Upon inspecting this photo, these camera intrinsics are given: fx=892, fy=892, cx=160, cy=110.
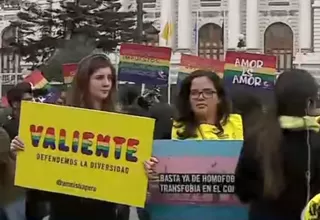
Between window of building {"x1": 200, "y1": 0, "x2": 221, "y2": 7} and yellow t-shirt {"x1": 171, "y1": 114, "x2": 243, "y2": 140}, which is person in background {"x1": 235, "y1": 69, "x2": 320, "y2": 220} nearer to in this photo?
yellow t-shirt {"x1": 171, "y1": 114, "x2": 243, "y2": 140}

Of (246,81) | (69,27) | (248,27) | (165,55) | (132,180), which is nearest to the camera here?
(132,180)

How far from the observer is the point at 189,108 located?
4363 millimetres

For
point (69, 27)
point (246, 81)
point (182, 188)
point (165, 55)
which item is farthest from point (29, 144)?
point (69, 27)

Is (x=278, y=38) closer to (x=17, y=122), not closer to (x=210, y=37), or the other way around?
(x=210, y=37)

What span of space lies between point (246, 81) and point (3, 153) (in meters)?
9.25

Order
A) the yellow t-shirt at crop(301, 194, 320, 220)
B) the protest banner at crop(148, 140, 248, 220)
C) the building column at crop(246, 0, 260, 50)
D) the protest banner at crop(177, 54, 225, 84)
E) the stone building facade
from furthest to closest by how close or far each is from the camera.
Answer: the building column at crop(246, 0, 260, 50)
the stone building facade
the protest banner at crop(177, 54, 225, 84)
the protest banner at crop(148, 140, 248, 220)
the yellow t-shirt at crop(301, 194, 320, 220)

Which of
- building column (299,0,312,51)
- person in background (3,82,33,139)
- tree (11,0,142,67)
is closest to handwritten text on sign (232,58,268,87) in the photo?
person in background (3,82,33,139)

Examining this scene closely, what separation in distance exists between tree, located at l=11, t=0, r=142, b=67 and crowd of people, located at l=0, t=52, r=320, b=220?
29936mm

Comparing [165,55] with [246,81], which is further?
[165,55]

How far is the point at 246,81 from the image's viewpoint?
44.3ft

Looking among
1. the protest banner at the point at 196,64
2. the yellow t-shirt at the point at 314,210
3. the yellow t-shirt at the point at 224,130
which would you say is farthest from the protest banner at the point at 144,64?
the yellow t-shirt at the point at 314,210

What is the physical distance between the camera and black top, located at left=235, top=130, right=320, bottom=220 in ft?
12.6

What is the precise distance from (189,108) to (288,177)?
0.71m

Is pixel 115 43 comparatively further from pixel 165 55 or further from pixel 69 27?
pixel 165 55
